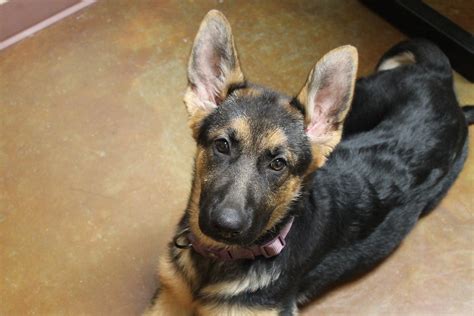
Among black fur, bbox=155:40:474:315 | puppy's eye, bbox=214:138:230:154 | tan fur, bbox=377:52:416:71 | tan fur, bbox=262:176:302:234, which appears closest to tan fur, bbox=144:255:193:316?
black fur, bbox=155:40:474:315

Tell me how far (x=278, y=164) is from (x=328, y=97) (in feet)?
1.28

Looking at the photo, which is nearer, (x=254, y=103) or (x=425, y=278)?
(x=254, y=103)

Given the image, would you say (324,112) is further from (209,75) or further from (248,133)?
(209,75)

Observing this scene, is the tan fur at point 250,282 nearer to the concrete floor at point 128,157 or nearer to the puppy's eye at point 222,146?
the puppy's eye at point 222,146

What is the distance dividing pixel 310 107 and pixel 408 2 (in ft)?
8.20

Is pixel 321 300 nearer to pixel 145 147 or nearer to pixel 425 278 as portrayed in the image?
pixel 425 278

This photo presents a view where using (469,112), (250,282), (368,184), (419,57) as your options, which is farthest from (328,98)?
(469,112)

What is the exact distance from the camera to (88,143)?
405 cm

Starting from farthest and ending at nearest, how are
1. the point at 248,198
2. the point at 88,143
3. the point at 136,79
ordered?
1. the point at 136,79
2. the point at 88,143
3. the point at 248,198

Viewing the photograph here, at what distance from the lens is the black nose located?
2.41 meters

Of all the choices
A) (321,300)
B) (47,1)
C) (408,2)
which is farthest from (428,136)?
(47,1)

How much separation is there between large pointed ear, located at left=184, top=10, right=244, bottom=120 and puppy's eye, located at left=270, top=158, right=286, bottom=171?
416 mm

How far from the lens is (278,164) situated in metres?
2.61

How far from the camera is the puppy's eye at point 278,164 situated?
2.60 m
